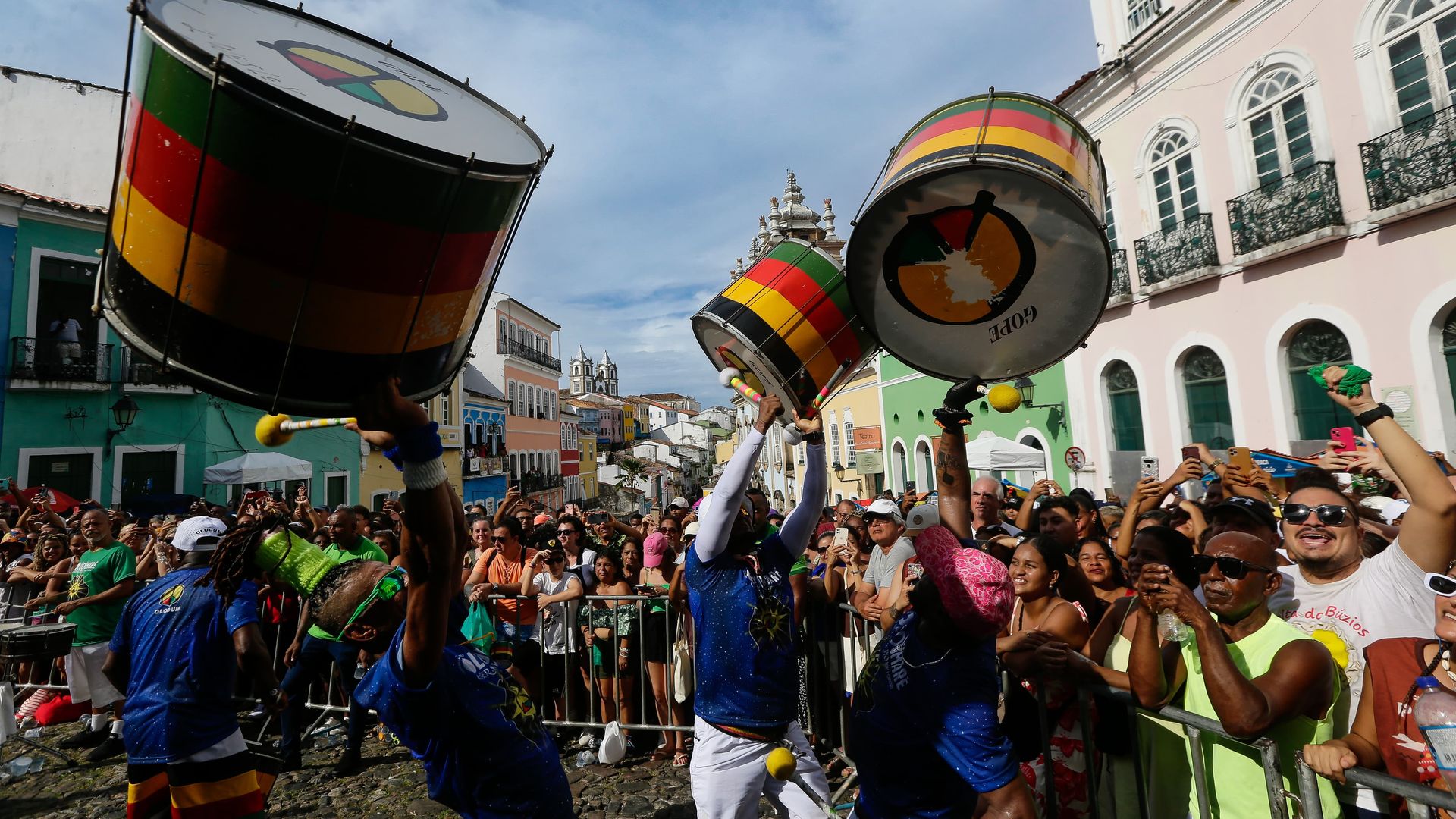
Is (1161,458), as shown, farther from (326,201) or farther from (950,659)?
(326,201)

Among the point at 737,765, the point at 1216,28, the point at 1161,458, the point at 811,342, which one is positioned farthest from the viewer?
the point at 1161,458

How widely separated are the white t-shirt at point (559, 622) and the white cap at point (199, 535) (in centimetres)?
263

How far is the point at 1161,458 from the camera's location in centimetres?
1367

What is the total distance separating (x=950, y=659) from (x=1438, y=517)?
212cm

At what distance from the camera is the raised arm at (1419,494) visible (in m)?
2.78

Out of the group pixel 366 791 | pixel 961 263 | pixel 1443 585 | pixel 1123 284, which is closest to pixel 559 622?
pixel 366 791

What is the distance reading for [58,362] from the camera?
608 inches

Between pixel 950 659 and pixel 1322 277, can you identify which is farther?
pixel 1322 277

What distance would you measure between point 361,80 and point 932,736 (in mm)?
2782

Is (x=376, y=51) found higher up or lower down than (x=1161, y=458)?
higher up

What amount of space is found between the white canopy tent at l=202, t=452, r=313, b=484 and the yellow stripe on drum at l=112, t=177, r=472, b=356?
15993 millimetres

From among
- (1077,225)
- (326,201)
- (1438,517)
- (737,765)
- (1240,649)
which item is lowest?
(737,765)

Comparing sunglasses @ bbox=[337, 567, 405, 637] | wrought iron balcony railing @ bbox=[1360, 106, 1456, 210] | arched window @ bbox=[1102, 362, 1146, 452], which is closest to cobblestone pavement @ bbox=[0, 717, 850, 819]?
sunglasses @ bbox=[337, 567, 405, 637]


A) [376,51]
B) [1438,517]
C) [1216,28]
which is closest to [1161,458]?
[1216,28]
